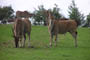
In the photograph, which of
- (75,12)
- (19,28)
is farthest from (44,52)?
(75,12)

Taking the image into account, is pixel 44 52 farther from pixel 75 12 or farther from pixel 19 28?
pixel 75 12

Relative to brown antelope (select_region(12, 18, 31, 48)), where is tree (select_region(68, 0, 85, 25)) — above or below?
above

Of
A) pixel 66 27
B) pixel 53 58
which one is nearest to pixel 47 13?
pixel 66 27

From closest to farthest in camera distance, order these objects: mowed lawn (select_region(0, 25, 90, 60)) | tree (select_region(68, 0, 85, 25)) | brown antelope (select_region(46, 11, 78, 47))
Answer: mowed lawn (select_region(0, 25, 90, 60)) → tree (select_region(68, 0, 85, 25)) → brown antelope (select_region(46, 11, 78, 47))

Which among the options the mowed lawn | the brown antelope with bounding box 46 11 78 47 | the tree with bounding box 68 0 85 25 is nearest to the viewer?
the mowed lawn

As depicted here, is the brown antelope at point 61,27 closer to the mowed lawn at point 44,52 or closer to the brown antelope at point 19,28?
the mowed lawn at point 44,52

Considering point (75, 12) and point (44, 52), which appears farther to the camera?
point (75, 12)

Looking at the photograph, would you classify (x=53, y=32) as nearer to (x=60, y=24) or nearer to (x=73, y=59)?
(x=60, y=24)

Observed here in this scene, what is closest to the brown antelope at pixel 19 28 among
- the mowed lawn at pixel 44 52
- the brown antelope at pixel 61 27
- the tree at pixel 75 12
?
the mowed lawn at pixel 44 52

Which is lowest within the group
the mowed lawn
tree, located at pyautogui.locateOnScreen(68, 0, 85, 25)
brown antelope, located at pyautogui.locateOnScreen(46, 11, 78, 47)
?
the mowed lawn

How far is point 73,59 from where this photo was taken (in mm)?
5840

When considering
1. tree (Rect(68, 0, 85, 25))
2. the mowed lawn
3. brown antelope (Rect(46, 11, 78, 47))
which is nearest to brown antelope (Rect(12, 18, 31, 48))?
the mowed lawn

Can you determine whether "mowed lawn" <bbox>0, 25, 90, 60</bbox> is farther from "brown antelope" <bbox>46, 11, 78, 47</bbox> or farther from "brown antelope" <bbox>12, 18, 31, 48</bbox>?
"brown antelope" <bbox>46, 11, 78, 47</bbox>

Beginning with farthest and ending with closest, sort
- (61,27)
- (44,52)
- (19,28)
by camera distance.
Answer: (61,27), (19,28), (44,52)
